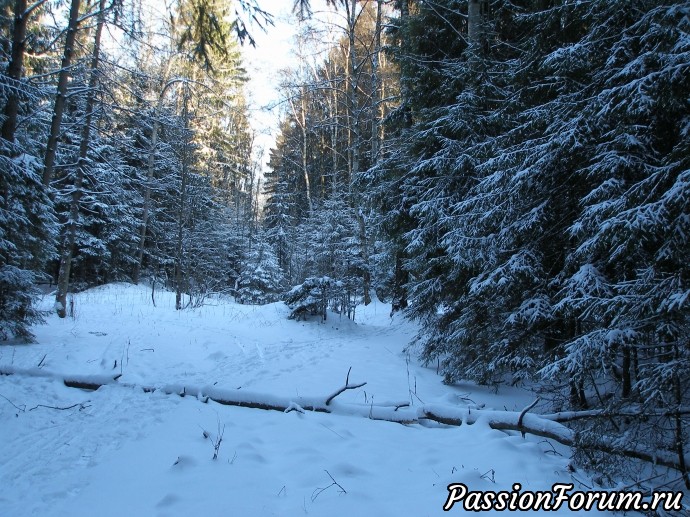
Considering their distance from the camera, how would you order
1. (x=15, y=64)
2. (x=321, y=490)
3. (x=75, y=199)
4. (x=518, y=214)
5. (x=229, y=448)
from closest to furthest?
(x=321, y=490), (x=229, y=448), (x=518, y=214), (x=15, y=64), (x=75, y=199)

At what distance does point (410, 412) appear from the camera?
14.2ft

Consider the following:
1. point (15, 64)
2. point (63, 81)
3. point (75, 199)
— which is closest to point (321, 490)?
point (15, 64)

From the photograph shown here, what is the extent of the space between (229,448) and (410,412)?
198cm

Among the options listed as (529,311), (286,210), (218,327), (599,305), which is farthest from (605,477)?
(286,210)

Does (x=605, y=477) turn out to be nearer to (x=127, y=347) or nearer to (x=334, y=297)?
(x=127, y=347)

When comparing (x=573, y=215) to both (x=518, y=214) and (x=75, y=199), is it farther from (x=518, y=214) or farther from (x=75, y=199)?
(x=75, y=199)

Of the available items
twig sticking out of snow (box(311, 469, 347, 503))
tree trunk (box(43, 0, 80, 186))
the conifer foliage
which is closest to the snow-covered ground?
twig sticking out of snow (box(311, 469, 347, 503))

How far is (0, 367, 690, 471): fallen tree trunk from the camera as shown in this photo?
3.02 m

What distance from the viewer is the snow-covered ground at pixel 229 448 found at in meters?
2.72

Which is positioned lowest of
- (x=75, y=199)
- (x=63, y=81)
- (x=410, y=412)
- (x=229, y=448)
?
(x=229, y=448)

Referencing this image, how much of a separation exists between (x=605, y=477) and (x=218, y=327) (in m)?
8.82

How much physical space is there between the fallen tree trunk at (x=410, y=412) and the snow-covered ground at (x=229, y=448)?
0.09m

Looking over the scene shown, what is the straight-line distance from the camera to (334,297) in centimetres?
1163

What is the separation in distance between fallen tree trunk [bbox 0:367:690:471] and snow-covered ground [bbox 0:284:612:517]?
3.6 inches
